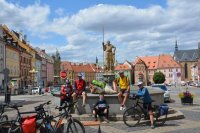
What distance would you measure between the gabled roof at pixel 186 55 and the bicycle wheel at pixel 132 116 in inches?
6117

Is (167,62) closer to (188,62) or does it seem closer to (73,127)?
(188,62)

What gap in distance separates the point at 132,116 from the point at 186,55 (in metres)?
159

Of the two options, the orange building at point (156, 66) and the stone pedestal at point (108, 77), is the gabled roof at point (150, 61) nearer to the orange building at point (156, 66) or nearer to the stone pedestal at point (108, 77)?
the orange building at point (156, 66)

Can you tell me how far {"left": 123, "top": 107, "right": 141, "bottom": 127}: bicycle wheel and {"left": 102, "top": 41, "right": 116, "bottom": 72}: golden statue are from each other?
9.78m

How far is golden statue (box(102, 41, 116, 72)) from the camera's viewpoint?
22.8m

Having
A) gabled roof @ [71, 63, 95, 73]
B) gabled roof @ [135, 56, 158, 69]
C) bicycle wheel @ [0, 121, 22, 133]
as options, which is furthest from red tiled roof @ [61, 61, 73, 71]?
bicycle wheel @ [0, 121, 22, 133]

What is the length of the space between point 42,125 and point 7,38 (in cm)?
6179

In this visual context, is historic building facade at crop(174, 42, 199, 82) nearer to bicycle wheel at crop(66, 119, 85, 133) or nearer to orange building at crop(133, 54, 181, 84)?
orange building at crop(133, 54, 181, 84)

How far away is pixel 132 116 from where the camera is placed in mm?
13320

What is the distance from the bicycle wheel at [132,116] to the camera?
13.2 meters

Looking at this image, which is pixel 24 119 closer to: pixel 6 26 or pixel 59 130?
pixel 59 130

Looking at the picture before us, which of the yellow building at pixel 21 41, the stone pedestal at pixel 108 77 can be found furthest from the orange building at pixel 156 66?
the stone pedestal at pixel 108 77

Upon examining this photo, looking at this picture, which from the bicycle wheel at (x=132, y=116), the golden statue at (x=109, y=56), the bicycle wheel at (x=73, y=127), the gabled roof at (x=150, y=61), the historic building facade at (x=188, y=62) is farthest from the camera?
the gabled roof at (x=150, y=61)

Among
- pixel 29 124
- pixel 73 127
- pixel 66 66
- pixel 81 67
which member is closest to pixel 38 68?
pixel 66 66
